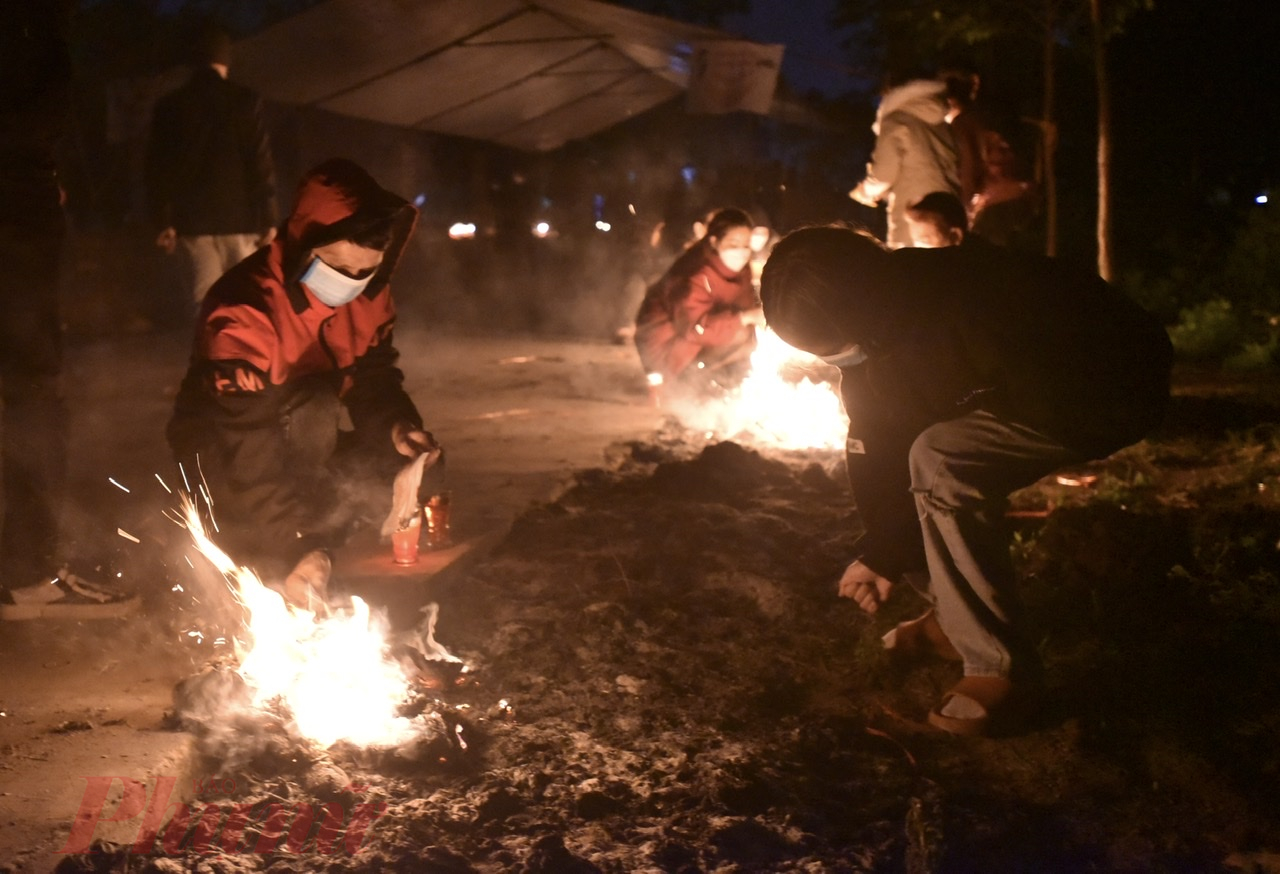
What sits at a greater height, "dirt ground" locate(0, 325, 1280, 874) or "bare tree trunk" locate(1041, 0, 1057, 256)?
"bare tree trunk" locate(1041, 0, 1057, 256)

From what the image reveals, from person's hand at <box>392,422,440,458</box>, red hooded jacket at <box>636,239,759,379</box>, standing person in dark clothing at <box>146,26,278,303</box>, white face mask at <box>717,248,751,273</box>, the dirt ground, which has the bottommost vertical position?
the dirt ground

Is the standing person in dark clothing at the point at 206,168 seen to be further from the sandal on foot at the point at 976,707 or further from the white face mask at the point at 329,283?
the sandal on foot at the point at 976,707

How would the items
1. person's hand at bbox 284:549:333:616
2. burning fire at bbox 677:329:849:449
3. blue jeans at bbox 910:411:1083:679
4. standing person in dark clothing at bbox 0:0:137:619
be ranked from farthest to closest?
burning fire at bbox 677:329:849:449 → standing person in dark clothing at bbox 0:0:137:619 → person's hand at bbox 284:549:333:616 → blue jeans at bbox 910:411:1083:679

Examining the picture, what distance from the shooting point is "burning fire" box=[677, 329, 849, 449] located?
7211 mm

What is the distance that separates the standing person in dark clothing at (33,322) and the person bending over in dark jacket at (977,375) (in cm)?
268

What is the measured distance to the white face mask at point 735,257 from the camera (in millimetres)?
7742

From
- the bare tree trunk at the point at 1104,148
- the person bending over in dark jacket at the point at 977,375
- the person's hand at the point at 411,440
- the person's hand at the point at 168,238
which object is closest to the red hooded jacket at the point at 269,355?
the person's hand at the point at 411,440

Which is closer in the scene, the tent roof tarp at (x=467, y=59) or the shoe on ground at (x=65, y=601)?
the shoe on ground at (x=65, y=601)

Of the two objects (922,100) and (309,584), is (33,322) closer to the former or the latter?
Result: (309,584)

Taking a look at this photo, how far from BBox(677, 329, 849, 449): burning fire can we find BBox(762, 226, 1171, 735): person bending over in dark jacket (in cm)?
350

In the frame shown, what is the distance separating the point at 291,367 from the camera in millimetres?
4109

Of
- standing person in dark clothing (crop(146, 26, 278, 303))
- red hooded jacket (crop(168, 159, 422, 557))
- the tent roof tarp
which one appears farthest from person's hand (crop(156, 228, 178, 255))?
red hooded jacket (crop(168, 159, 422, 557))

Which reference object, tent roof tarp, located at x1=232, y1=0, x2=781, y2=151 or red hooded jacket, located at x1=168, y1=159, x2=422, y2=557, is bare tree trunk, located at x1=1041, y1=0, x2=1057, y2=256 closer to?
tent roof tarp, located at x1=232, y1=0, x2=781, y2=151

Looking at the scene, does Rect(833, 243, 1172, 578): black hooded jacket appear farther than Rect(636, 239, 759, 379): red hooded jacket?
No
